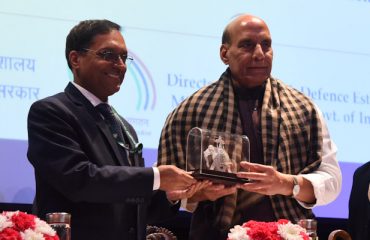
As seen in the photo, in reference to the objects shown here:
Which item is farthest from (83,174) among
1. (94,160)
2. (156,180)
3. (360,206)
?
(360,206)

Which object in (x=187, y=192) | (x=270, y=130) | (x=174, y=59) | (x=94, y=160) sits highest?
(x=174, y=59)

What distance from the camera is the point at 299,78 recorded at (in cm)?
460

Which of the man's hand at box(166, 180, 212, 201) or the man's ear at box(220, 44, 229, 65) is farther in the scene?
the man's ear at box(220, 44, 229, 65)

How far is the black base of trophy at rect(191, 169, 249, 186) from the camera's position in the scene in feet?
9.59

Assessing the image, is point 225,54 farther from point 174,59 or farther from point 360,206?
point 360,206

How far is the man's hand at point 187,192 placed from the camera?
298 centimetres

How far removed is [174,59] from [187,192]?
141 cm

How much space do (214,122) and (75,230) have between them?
0.73 m

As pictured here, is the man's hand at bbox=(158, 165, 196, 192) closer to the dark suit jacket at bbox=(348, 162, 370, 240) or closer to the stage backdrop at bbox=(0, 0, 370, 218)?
the stage backdrop at bbox=(0, 0, 370, 218)

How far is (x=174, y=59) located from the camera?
14.2ft

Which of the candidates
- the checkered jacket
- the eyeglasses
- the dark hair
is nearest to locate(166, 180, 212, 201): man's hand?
the checkered jacket

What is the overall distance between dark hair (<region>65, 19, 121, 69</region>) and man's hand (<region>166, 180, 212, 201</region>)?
2.23ft

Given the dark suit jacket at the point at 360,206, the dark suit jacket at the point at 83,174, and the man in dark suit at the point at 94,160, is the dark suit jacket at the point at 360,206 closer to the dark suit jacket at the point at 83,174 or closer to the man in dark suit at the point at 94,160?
the man in dark suit at the point at 94,160

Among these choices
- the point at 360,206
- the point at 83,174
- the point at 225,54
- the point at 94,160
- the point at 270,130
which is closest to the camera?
the point at 83,174
